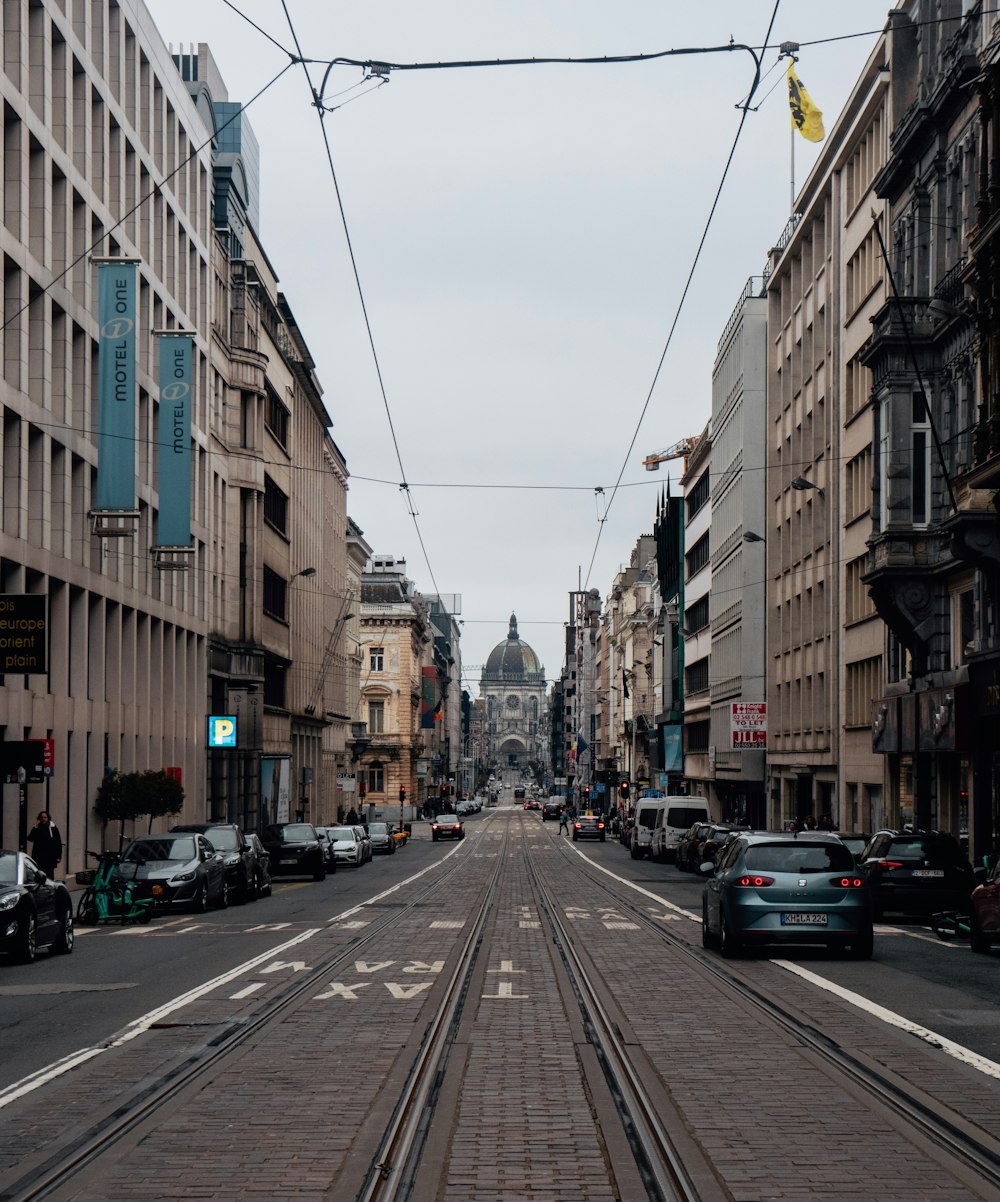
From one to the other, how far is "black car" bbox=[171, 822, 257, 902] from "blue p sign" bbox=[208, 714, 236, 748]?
24.5 meters

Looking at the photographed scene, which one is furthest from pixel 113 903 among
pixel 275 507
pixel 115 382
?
pixel 275 507

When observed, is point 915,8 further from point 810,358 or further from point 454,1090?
point 454,1090

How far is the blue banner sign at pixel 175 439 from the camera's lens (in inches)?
1956

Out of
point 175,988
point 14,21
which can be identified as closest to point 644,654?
point 14,21

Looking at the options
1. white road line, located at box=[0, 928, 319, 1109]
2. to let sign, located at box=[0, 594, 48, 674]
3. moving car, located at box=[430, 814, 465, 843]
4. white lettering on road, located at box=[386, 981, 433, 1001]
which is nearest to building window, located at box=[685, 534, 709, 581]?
moving car, located at box=[430, 814, 465, 843]

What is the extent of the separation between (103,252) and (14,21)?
8.58m

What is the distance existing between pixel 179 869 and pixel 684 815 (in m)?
33.0

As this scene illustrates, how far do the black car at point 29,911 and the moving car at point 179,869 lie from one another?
7.17 metres

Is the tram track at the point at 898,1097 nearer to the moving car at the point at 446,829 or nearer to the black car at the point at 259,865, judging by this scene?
the black car at the point at 259,865

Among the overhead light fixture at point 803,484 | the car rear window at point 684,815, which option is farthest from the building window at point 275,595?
the overhead light fixture at point 803,484

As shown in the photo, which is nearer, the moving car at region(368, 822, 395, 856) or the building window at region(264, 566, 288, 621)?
the moving car at region(368, 822, 395, 856)

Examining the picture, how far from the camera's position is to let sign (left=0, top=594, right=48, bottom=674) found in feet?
104

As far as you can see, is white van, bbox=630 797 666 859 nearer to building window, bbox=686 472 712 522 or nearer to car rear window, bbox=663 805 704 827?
car rear window, bbox=663 805 704 827

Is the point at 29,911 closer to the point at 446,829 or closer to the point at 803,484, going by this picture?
the point at 803,484
